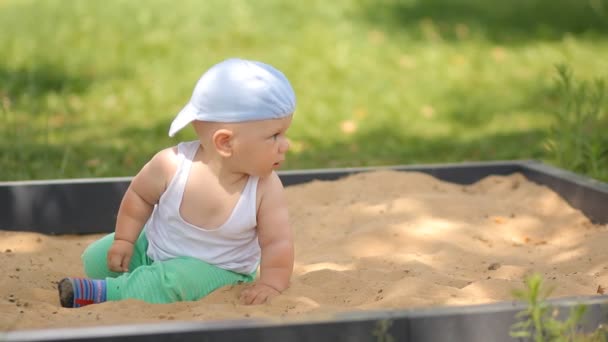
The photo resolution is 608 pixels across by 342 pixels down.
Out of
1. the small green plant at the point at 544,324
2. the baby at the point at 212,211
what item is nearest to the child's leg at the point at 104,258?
the baby at the point at 212,211

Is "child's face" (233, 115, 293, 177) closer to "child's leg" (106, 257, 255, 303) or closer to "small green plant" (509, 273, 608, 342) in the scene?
"child's leg" (106, 257, 255, 303)

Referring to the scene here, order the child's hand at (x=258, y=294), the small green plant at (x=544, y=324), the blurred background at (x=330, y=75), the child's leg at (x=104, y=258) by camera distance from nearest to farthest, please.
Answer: the small green plant at (x=544, y=324)
the child's hand at (x=258, y=294)
the child's leg at (x=104, y=258)
the blurred background at (x=330, y=75)

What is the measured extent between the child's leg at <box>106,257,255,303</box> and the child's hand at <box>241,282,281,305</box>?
0.14 m

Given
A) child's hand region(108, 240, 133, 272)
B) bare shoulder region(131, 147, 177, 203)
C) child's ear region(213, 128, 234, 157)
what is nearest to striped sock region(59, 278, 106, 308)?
child's hand region(108, 240, 133, 272)

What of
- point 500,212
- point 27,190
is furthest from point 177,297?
point 500,212

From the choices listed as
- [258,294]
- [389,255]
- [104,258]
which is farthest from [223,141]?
[389,255]

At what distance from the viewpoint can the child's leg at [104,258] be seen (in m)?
3.10

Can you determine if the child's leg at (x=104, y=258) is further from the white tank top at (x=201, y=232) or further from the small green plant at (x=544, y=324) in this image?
the small green plant at (x=544, y=324)

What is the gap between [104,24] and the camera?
8875 mm

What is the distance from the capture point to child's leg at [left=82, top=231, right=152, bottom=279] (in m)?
3.10

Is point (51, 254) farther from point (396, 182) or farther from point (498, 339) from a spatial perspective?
point (498, 339)

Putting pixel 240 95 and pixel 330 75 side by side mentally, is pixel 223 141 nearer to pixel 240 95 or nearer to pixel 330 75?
pixel 240 95

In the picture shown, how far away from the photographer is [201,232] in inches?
116

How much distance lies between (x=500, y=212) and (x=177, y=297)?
1.70m
